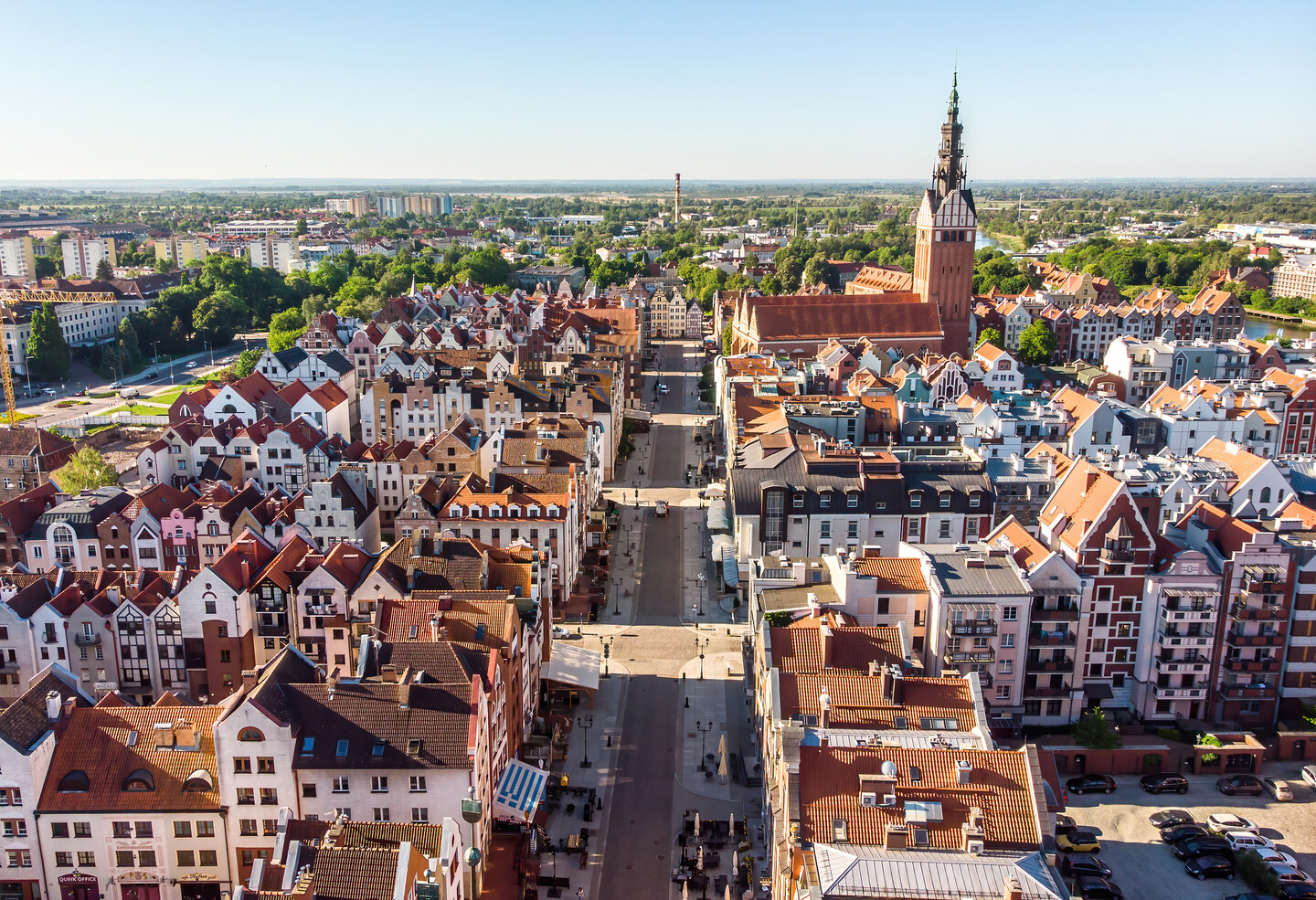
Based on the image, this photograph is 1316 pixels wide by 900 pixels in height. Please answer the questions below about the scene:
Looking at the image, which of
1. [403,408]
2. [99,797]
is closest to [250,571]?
[99,797]

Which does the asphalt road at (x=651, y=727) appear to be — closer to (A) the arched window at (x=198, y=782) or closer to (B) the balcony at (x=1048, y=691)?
(A) the arched window at (x=198, y=782)

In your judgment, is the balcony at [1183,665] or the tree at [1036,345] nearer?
the balcony at [1183,665]

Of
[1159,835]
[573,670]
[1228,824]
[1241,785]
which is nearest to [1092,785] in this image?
[1159,835]

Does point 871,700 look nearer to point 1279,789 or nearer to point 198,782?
point 1279,789

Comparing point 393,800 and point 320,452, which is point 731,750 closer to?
point 393,800

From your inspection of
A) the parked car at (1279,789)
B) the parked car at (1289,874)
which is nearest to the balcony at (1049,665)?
the parked car at (1279,789)

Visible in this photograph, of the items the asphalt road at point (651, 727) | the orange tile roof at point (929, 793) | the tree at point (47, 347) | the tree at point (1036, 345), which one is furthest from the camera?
the tree at point (47, 347)

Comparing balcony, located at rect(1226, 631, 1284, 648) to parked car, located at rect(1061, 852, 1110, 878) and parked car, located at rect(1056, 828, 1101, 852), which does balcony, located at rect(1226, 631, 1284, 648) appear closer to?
parked car, located at rect(1056, 828, 1101, 852)
